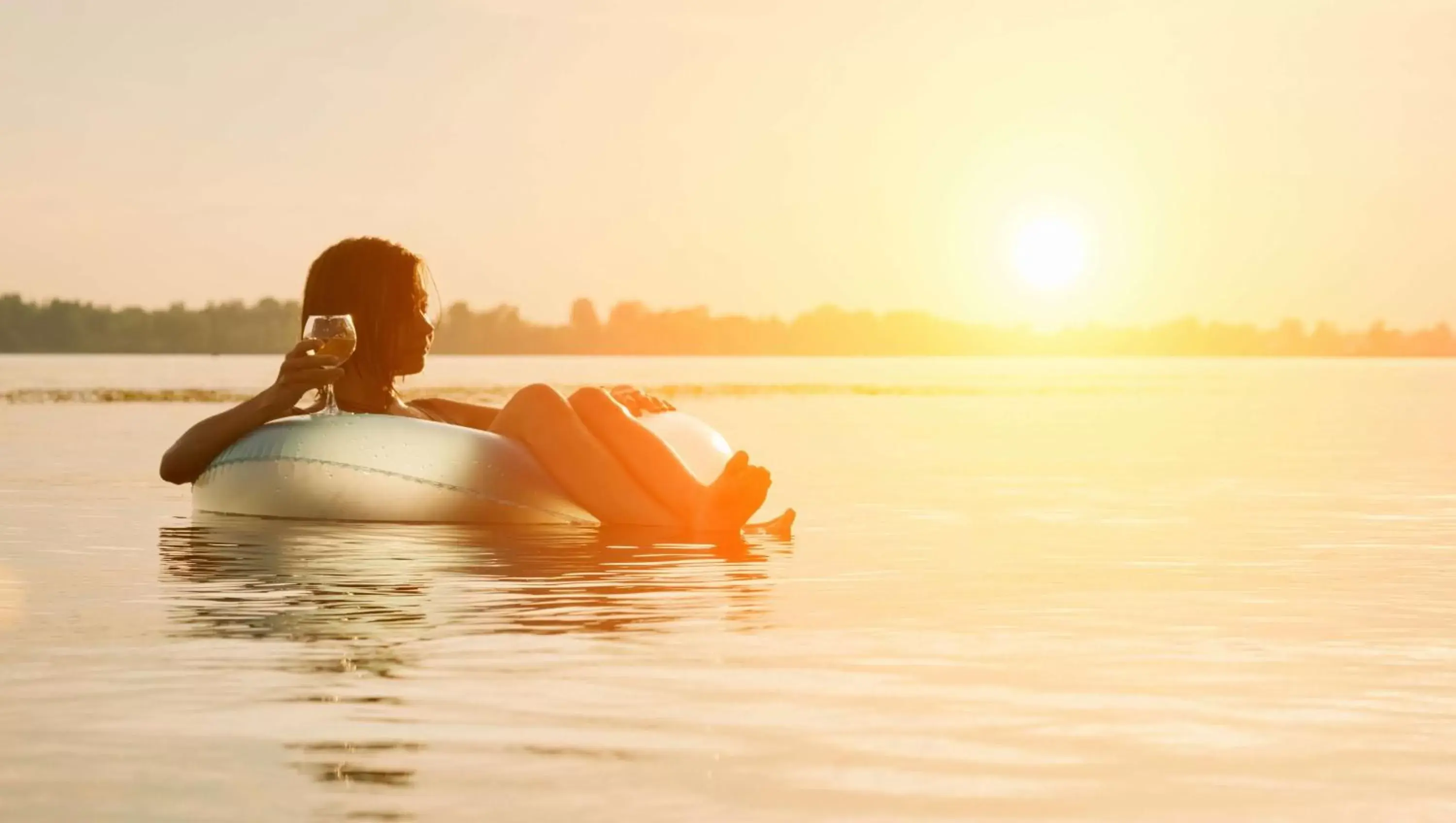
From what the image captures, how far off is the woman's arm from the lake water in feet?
1.36

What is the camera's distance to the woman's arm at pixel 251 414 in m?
11.8

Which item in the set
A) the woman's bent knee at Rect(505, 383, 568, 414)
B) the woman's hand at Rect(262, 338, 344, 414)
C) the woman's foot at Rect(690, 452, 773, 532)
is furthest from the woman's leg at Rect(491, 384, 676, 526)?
the woman's hand at Rect(262, 338, 344, 414)

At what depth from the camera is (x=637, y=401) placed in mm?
13516

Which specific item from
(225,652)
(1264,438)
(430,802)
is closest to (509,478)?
(225,652)

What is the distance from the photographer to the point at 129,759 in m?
5.37

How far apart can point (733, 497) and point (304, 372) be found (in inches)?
96.2

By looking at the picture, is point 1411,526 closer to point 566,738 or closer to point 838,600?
point 838,600

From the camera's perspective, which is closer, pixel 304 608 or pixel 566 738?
pixel 566 738

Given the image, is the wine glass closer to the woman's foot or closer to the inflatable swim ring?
the inflatable swim ring

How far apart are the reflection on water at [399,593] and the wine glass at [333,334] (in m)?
1.03

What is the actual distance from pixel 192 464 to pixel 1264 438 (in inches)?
705

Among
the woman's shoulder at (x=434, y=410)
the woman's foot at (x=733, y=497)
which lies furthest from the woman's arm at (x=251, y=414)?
the woman's foot at (x=733, y=497)

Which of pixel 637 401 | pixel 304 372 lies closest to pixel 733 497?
pixel 637 401

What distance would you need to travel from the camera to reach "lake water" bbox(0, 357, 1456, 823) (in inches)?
200
